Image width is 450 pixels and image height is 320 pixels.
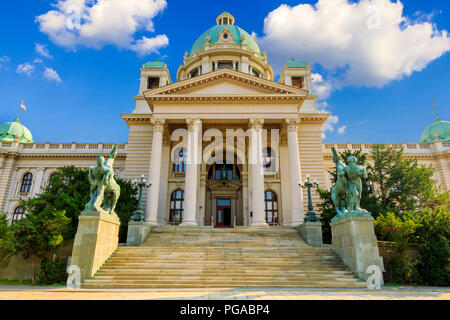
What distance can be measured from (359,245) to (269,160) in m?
17.4

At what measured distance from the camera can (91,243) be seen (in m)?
12.2

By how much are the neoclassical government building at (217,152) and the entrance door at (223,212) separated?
0.10 m

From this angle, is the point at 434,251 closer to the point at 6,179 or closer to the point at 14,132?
the point at 6,179

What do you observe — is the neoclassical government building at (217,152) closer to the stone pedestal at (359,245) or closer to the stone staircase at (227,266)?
the stone staircase at (227,266)

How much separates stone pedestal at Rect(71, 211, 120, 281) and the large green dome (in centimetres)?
3692

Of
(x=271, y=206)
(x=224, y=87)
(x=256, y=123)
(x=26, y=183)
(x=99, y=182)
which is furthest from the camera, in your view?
(x=26, y=183)

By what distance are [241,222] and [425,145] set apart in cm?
2628

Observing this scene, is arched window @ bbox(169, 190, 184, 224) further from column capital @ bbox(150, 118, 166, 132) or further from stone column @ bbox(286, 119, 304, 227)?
stone column @ bbox(286, 119, 304, 227)

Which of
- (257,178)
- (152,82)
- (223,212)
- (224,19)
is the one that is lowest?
(223,212)

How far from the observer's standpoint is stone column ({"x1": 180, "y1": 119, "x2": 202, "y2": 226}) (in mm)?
22109

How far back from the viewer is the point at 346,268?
12633 millimetres

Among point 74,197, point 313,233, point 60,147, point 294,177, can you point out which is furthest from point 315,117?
point 60,147
